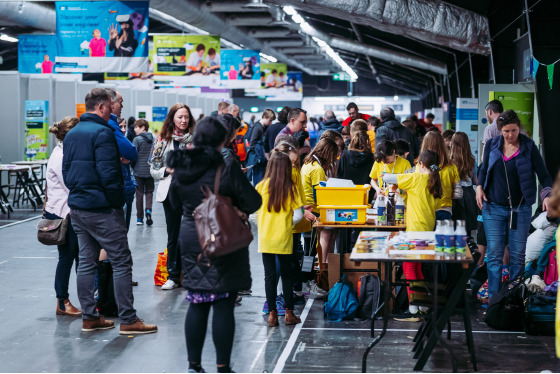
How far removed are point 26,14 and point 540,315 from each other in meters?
12.9

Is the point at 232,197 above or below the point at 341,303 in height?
above

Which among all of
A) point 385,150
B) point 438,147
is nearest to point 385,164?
point 385,150

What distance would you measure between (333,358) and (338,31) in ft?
55.2

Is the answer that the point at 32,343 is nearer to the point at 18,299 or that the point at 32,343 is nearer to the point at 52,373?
the point at 52,373

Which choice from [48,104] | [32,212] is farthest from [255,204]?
[48,104]

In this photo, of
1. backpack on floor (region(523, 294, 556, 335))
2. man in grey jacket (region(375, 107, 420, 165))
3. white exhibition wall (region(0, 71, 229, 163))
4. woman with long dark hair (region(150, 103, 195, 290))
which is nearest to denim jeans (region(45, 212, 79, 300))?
woman with long dark hair (region(150, 103, 195, 290))

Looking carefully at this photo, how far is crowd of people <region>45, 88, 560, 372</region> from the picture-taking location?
4.86 meters

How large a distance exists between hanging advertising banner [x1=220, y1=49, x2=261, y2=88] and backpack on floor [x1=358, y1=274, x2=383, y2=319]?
1491 centimetres

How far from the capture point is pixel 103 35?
45.1ft

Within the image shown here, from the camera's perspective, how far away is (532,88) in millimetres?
11344

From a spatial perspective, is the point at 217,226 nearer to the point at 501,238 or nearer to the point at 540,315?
the point at 540,315

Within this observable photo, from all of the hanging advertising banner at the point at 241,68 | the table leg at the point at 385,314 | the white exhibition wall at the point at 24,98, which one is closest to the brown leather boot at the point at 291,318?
the table leg at the point at 385,314

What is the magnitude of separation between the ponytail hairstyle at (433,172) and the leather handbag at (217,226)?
9.00 feet

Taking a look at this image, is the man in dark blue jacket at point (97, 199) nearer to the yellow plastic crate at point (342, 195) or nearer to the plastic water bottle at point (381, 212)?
the yellow plastic crate at point (342, 195)
